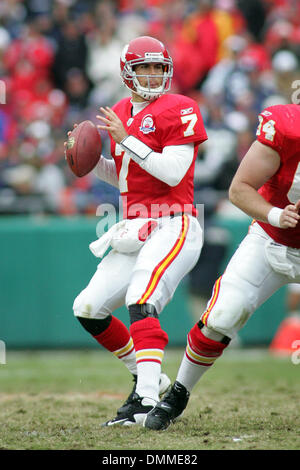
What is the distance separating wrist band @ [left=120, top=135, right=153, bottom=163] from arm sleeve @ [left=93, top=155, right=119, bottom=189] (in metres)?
0.49

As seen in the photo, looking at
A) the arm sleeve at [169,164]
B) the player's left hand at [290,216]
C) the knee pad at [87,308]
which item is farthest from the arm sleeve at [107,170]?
the player's left hand at [290,216]

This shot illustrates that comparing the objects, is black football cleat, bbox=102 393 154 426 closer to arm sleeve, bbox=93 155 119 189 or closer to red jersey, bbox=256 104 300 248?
red jersey, bbox=256 104 300 248

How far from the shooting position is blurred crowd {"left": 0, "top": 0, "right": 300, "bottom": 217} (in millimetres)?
8281

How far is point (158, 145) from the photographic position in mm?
4473

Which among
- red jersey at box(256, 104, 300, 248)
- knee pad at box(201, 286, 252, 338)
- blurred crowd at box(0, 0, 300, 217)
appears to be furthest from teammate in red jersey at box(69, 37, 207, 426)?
blurred crowd at box(0, 0, 300, 217)

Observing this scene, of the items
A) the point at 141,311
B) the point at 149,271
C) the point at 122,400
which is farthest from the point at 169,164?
the point at 122,400

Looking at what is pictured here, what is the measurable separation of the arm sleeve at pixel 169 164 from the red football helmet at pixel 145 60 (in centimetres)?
38

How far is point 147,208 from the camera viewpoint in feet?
14.9

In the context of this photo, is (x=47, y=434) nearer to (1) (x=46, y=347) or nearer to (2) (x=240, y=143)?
(1) (x=46, y=347)

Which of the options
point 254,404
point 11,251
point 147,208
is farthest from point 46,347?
point 147,208

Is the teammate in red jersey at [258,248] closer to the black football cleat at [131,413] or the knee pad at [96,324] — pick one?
the black football cleat at [131,413]

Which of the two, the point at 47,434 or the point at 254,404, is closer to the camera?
the point at 47,434

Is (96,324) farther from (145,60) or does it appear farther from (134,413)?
(145,60)

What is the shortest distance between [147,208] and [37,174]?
453 cm
